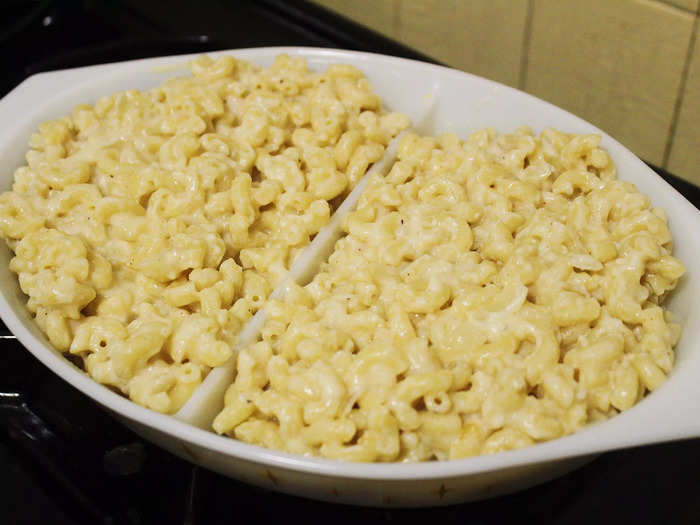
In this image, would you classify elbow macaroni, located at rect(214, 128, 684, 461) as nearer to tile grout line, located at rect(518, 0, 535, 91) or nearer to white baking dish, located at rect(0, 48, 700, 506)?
white baking dish, located at rect(0, 48, 700, 506)

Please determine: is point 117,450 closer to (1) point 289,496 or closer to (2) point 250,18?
(1) point 289,496

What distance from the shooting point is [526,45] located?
1517mm

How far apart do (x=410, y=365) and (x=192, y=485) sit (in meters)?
0.29

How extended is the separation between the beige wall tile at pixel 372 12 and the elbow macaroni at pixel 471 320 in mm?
711

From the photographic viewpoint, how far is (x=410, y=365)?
0.88 meters

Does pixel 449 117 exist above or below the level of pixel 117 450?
above

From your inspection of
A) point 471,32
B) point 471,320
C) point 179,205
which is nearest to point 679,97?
point 471,32

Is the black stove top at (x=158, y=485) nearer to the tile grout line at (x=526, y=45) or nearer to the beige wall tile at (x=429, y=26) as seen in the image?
the tile grout line at (x=526, y=45)

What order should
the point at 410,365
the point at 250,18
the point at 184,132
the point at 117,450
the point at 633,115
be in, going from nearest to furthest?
the point at 410,365 → the point at 117,450 → the point at 184,132 → the point at 633,115 → the point at 250,18

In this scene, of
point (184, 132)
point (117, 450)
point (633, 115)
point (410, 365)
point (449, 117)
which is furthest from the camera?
point (633, 115)

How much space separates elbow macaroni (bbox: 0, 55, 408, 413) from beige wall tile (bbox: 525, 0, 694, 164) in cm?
40

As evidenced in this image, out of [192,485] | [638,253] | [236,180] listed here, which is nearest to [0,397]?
[192,485]

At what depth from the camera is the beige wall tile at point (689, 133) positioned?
4.31ft

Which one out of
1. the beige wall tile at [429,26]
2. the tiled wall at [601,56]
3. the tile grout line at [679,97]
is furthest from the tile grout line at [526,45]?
the tile grout line at [679,97]
